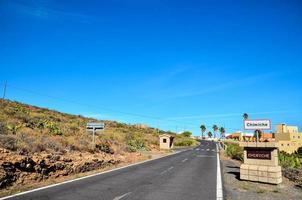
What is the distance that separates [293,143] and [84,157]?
9730 cm

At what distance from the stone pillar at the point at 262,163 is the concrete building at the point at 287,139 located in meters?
88.5

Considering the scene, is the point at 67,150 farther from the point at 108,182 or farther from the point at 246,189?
the point at 246,189

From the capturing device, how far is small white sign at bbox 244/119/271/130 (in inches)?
527

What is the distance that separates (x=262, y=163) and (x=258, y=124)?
203 cm

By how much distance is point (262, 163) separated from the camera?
12594 mm

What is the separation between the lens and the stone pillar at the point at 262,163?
12148 mm

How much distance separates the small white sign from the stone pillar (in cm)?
95

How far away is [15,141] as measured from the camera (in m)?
12.6

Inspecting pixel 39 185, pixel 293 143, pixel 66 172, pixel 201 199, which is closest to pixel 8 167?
pixel 39 185

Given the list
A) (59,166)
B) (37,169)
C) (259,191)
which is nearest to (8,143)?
(37,169)

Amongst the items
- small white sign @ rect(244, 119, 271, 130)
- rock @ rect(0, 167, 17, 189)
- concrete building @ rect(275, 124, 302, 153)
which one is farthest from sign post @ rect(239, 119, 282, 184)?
concrete building @ rect(275, 124, 302, 153)

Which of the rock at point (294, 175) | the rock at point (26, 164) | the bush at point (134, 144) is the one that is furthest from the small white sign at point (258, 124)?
the bush at point (134, 144)

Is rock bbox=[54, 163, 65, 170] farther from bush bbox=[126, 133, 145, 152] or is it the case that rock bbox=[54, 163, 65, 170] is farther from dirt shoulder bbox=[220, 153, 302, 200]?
bush bbox=[126, 133, 145, 152]

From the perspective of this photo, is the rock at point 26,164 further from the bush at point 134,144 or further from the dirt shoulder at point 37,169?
the bush at point 134,144
